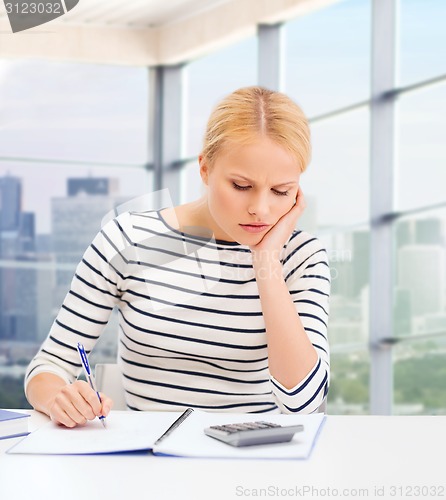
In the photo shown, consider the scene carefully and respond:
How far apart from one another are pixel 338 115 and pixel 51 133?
257 centimetres

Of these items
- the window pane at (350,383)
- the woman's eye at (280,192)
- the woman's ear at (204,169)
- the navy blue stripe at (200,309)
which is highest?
the woman's ear at (204,169)

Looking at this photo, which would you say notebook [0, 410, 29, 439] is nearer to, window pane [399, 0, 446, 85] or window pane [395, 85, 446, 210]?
window pane [395, 85, 446, 210]

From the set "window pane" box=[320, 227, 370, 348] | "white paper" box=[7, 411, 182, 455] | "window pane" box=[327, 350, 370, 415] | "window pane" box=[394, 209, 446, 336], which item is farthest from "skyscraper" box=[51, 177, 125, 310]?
"white paper" box=[7, 411, 182, 455]

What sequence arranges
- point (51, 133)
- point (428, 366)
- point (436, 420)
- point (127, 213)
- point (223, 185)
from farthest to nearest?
1. point (51, 133)
2. point (428, 366)
3. point (127, 213)
4. point (223, 185)
5. point (436, 420)

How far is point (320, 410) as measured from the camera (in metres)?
1.81

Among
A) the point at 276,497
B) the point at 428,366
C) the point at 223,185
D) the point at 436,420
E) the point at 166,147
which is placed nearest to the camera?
the point at 276,497

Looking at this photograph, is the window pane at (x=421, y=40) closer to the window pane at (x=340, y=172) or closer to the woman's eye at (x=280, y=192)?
the window pane at (x=340, y=172)

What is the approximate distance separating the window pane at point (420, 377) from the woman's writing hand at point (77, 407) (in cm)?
369

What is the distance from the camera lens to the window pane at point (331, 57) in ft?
17.2

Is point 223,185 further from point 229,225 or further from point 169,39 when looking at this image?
point 169,39

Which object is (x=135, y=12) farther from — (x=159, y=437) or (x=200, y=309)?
(x=159, y=437)

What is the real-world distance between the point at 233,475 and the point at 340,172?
4.36 metres

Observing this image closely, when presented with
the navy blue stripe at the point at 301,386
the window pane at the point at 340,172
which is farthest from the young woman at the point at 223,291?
the window pane at the point at 340,172

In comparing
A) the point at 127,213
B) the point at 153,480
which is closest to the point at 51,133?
the point at 127,213
